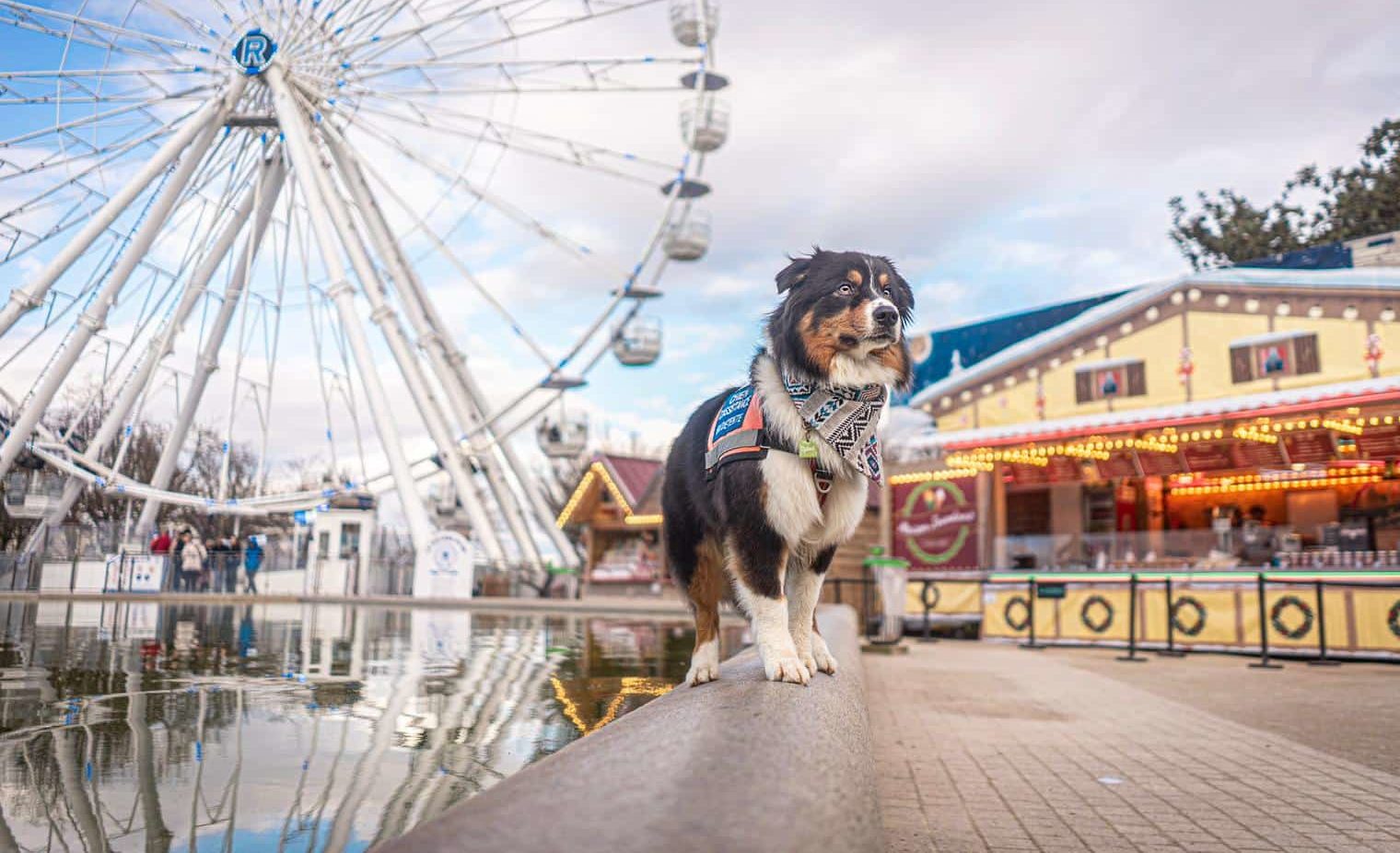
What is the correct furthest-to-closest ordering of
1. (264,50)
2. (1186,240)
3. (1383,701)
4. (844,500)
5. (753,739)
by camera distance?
(1186,240) < (264,50) < (1383,701) < (844,500) < (753,739)

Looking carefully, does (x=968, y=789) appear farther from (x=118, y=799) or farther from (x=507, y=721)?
(x=118, y=799)

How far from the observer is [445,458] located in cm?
2212

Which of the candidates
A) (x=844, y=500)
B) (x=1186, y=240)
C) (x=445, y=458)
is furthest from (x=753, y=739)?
(x=1186, y=240)

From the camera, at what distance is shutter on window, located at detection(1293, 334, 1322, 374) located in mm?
14938

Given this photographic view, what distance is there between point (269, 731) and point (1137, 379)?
643 inches

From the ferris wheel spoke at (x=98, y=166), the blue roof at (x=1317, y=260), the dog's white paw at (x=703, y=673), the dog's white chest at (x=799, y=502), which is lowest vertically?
the dog's white paw at (x=703, y=673)

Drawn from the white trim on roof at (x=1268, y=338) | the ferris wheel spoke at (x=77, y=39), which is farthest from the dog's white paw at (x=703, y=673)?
the ferris wheel spoke at (x=77, y=39)

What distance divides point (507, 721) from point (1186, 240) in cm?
3071

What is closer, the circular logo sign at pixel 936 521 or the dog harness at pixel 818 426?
the dog harness at pixel 818 426

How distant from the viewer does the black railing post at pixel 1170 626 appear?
12.9m

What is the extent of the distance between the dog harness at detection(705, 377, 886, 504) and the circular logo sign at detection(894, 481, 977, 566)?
55.3ft

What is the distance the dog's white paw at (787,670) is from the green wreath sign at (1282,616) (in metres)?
11.7

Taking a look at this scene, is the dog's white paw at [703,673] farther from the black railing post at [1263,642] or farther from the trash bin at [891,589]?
the trash bin at [891,589]

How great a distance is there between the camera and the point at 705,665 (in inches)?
131
